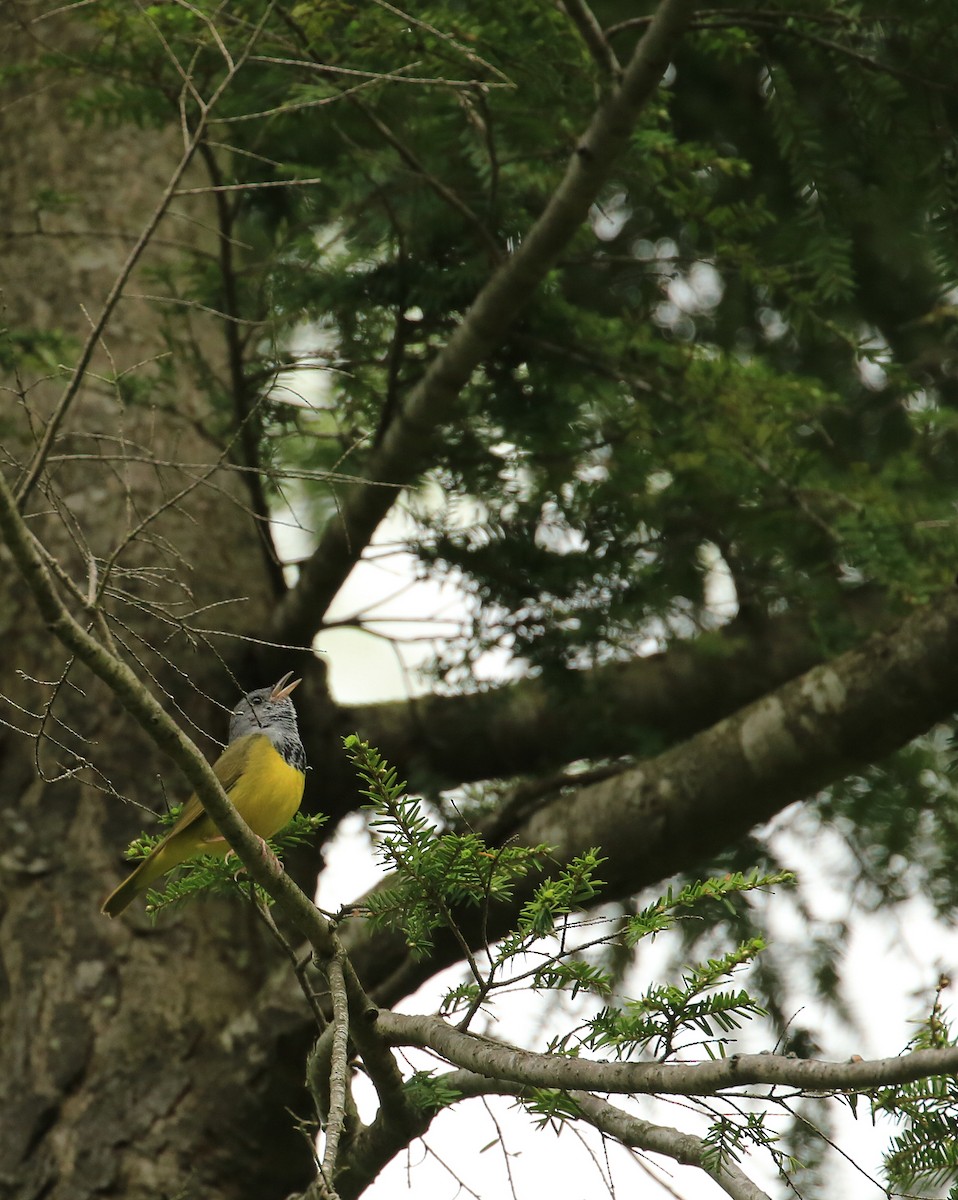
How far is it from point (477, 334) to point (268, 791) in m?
1.58

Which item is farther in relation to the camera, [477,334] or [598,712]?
[598,712]

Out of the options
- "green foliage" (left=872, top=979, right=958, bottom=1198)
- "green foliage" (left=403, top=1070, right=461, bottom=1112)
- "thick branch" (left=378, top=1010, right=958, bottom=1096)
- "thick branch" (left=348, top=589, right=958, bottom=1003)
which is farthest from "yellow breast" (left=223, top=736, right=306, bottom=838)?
"green foliage" (left=872, top=979, right=958, bottom=1198)

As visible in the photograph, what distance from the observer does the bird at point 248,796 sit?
4047 mm

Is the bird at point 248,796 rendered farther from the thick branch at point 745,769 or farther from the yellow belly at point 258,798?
the thick branch at point 745,769

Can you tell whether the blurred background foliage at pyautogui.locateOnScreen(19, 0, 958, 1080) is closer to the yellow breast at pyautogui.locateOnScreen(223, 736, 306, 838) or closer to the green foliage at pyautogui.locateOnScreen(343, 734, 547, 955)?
the yellow breast at pyautogui.locateOnScreen(223, 736, 306, 838)

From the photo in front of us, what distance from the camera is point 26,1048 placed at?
184 inches

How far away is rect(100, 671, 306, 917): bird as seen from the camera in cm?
405

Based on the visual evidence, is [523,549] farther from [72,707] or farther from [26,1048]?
Result: [26,1048]

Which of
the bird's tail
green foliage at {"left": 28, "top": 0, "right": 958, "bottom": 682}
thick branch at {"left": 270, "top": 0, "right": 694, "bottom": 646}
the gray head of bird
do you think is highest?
green foliage at {"left": 28, "top": 0, "right": 958, "bottom": 682}

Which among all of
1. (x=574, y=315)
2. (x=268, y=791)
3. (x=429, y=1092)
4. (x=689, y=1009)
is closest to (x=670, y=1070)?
(x=689, y=1009)

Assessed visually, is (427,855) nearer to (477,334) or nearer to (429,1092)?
(429,1092)

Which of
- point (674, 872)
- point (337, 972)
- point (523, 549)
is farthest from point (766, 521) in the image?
point (337, 972)

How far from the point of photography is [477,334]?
4.18 m

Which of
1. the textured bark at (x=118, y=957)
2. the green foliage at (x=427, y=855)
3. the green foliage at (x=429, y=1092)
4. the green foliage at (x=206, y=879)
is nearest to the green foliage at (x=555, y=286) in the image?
the textured bark at (x=118, y=957)
